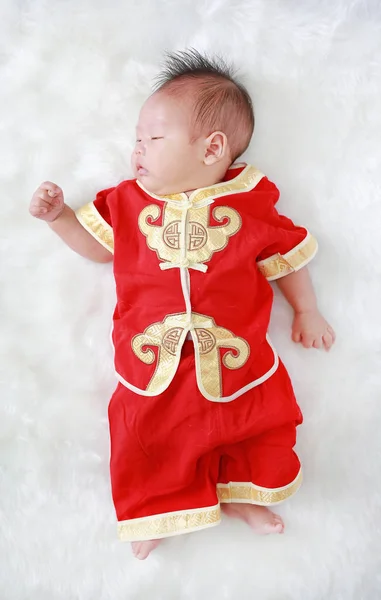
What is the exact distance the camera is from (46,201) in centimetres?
130

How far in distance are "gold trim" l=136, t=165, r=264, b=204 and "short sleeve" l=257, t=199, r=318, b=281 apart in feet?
0.24

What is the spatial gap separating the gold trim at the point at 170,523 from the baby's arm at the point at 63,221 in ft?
1.86

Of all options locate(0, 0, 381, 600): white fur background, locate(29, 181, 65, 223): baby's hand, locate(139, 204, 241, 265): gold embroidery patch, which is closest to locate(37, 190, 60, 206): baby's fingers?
locate(29, 181, 65, 223): baby's hand

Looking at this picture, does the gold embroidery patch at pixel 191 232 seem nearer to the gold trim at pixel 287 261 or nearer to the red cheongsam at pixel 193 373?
the red cheongsam at pixel 193 373

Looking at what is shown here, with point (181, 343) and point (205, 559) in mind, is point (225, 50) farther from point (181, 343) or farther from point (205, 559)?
point (205, 559)

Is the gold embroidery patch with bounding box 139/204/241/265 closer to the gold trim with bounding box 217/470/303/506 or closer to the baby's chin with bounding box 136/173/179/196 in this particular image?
the baby's chin with bounding box 136/173/179/196

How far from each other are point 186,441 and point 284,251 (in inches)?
18.0

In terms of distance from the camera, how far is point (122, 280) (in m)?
1.32

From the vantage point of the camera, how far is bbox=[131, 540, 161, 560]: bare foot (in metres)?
1.28

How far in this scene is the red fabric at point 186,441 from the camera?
4.12 ft

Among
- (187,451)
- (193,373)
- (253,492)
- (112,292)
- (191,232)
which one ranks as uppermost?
(191,232)

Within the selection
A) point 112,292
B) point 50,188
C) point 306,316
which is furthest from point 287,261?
point 50,188

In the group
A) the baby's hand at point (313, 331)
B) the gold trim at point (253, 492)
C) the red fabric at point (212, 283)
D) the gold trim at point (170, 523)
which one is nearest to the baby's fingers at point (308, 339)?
the baby's hand at point (313, 331)

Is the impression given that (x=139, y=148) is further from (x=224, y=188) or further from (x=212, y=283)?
(x=212, y=283)
